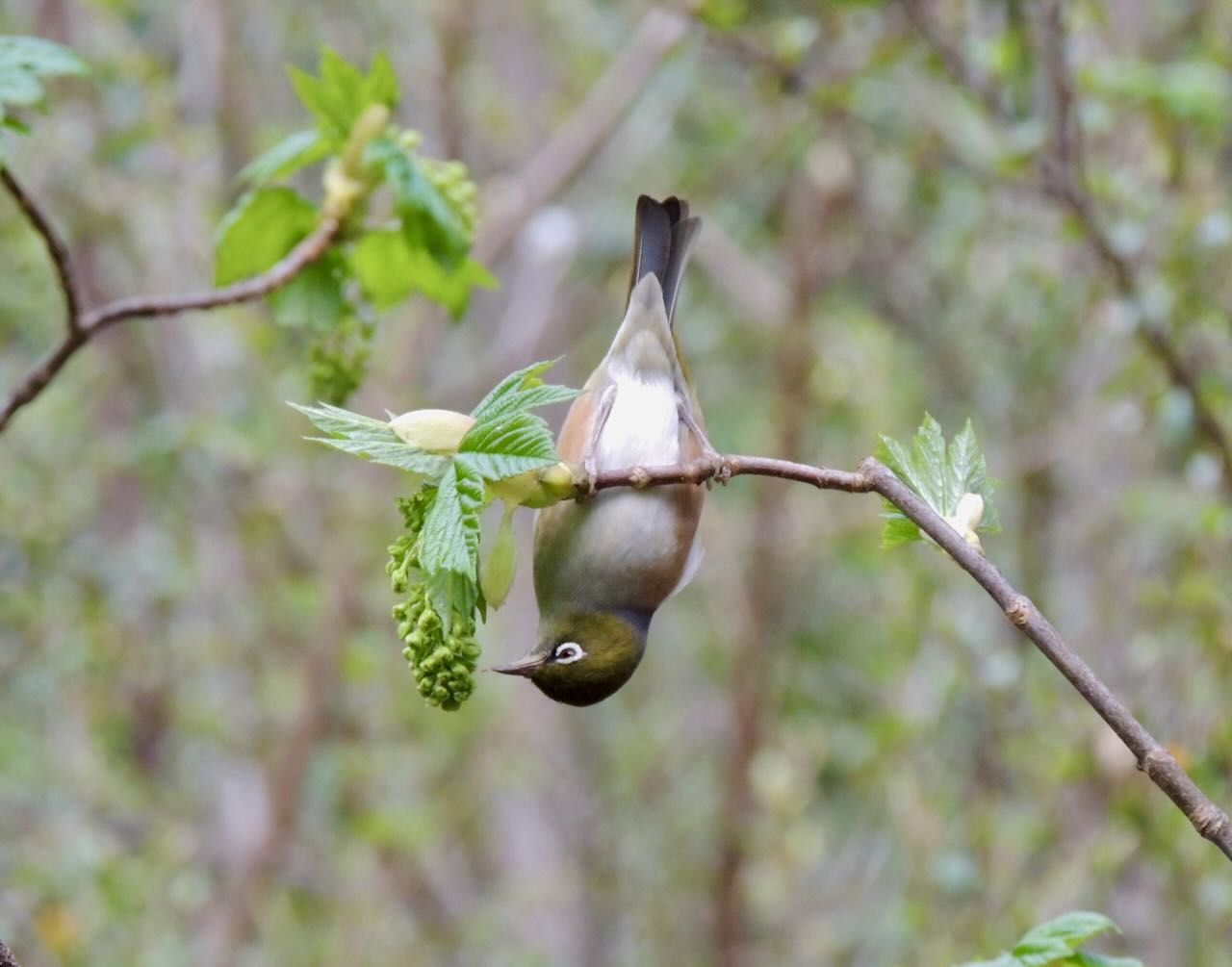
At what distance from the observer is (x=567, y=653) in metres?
2.38

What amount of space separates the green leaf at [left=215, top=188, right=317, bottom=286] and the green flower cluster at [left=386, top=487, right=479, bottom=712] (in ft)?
3.20

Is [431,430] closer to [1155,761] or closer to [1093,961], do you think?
[1155,761]

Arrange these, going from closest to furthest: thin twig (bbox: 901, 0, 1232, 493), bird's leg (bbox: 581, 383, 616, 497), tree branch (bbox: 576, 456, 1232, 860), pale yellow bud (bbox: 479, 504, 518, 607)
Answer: tree branch (bbox: 576, 456, 1232, 860) < pale yellow bud (bbox: 479, 504, 518, 607) < bird's leg (bbox: 581, 383, 616, 497) < thin twig (bbox: 901, 0, 1232, 493)

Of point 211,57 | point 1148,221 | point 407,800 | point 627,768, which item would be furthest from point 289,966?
point 1148,221

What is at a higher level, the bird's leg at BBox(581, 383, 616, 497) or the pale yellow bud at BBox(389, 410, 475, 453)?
the bird's leg at BBox(581, 383, 616, 497)

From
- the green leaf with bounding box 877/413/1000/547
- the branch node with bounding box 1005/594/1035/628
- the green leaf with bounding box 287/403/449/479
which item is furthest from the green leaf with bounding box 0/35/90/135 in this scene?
the branch node with bounding box 1005/594/1035/628

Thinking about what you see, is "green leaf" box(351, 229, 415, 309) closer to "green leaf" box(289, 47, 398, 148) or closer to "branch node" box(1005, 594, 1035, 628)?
"green leaf" box(289, 47, 398, 148)

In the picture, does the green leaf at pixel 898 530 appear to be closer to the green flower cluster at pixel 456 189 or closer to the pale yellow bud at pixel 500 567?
the pale yellow bud at pixel 500 567

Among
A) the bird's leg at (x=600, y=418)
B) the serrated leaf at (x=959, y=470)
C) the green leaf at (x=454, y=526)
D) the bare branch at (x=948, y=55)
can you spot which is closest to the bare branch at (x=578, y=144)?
the bare branch at (x=948, y=55)

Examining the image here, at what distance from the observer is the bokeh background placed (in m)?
4.32

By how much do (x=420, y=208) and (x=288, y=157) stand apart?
0.88ft

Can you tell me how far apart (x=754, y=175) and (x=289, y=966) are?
418 centimetres

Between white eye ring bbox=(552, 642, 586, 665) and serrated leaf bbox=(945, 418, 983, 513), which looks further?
white eye ring bbox=(552, 642, 586, 665)

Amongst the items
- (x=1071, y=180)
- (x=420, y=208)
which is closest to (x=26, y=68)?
(x=420, y=208)
